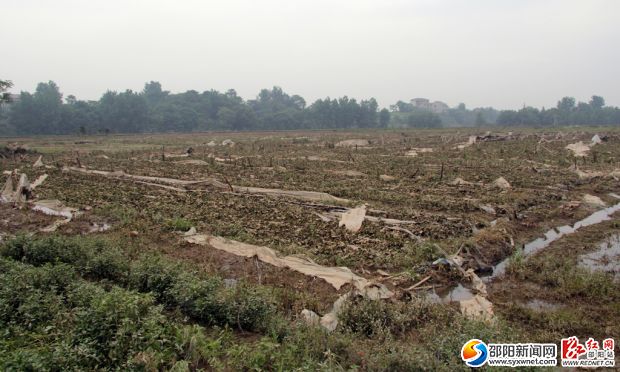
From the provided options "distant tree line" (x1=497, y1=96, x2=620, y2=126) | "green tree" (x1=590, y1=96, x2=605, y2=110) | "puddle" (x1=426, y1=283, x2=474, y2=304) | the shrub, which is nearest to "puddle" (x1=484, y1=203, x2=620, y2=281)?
"puddle" (x1=426, y1=283, x2=474, y2=304)

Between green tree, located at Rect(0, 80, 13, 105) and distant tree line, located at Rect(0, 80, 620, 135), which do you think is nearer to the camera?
green tree, located at Rect(0, 80, 13, 105)

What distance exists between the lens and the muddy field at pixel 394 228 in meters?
6.92

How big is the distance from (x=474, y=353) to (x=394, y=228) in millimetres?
5985

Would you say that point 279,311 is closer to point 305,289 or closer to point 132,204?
point 305,289

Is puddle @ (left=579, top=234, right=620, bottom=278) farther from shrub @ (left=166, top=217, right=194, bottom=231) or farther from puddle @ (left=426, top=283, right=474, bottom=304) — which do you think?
shrub @ (left=166, top=217, right=194, bottom=231)

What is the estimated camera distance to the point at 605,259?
888 cm

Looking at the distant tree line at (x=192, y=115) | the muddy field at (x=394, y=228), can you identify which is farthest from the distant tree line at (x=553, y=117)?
the muddy field at (x=394, y=228)

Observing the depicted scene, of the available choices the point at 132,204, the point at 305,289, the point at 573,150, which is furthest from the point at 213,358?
the point at 573,150

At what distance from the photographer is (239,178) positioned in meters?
18.7

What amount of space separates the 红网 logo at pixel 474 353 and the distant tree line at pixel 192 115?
5944 centimetres

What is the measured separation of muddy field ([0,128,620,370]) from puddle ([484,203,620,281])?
7 cm

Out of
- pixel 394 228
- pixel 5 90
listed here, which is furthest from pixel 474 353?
pixel 5 90

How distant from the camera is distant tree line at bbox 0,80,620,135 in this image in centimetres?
6481

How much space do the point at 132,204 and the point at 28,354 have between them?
380 inches
